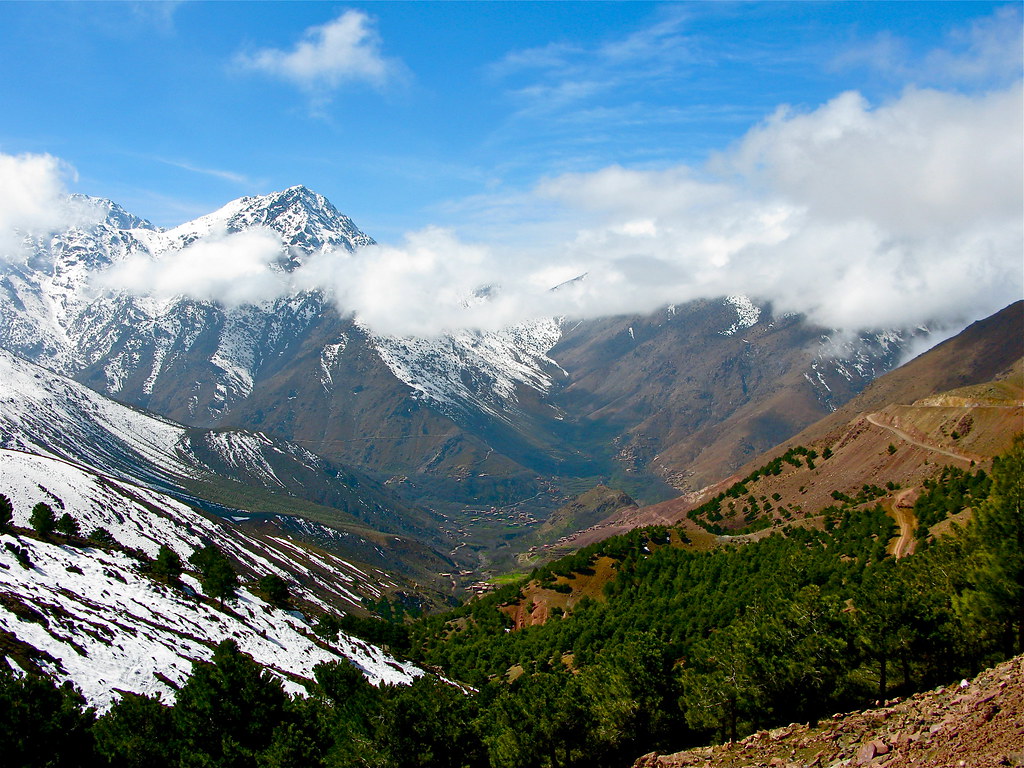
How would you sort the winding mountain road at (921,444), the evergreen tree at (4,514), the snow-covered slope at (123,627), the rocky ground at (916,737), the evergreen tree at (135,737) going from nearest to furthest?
the rocky ground at (916,737) < the evergreen tree at (135,737) < the snow-covered slope at (123,627) < the evergreen tree at (4,514) < the winding mountain road at (921,444)

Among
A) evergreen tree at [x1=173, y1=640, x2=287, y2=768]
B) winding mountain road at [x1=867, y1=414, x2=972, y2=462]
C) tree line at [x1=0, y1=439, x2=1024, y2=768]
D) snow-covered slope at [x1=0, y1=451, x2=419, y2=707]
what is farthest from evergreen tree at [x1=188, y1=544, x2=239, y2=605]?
winding mountain road at [x1=867, y1=414, x2=972, y2=462]

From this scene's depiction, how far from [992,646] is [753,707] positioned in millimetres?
16993

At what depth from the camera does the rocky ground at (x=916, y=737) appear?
97.0ft

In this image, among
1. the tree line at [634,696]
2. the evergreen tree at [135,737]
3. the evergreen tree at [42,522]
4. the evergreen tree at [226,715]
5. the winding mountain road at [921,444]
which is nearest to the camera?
the tree line at [634,696]

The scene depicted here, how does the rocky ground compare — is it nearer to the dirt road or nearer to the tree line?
the tree line

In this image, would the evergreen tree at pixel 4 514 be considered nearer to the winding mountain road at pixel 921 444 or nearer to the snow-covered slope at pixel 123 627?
the snow-covered slope at pixel 123 627

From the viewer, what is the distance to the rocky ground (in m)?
29.6

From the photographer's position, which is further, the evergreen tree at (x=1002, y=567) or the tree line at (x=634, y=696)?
the tree line at (x=634, y=696)

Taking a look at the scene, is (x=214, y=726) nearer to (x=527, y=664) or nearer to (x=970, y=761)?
(x=970, y=761)

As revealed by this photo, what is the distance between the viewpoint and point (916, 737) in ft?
105

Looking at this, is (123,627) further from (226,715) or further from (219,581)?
(219,581)

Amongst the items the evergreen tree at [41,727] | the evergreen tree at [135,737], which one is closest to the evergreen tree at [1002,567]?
the evergreen tree at [135,737]

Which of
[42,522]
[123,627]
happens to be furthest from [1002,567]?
[42,522]

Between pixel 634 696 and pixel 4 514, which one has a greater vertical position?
pixel 4 514
